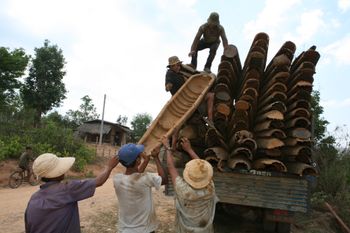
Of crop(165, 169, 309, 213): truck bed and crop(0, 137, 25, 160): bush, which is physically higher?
crop(0, 137, 25, 160): bush

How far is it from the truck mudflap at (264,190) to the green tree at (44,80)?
1220 inches

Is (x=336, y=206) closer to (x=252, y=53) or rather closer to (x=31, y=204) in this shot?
(x=252, y=53)

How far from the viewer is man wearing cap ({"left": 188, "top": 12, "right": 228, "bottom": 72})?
8055 mm

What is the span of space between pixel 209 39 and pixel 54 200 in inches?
239

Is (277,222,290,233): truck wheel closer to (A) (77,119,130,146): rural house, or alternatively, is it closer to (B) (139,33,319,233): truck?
(B) (139,33,319,233): truck

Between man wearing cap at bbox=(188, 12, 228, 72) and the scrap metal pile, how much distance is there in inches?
61.8

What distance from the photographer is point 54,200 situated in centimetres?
301

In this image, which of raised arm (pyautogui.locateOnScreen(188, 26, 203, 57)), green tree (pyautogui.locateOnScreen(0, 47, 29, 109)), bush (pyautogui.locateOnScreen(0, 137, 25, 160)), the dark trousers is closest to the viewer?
raised arm (pyautogui.locateOnScreen(188, 26, 203, 57))

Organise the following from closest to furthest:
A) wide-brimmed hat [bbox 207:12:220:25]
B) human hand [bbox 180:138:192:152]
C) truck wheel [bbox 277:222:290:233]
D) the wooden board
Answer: human hand [bbox 180:138:192:152] < the wooden board < truck wheel [bbox 277:222:290:233] < wide-brimmed hat [bbox 207:12:220:25]

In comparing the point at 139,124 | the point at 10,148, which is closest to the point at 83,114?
the point at 139,124

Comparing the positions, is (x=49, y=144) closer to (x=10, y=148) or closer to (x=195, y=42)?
(x=10, y=148)

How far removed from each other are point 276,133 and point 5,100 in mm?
27542

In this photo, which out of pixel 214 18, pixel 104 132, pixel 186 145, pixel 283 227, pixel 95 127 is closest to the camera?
pixel 186 145

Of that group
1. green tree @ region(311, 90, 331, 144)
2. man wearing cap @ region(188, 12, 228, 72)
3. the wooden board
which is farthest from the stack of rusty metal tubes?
green tree @ region(311, 90, 331, 144)
